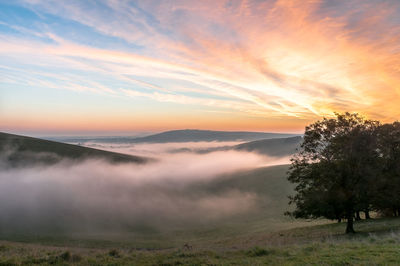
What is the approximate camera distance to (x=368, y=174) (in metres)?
25.3

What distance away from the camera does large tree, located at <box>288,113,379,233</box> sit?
25.5 m

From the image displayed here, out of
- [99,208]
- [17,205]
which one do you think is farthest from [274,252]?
[17,205]

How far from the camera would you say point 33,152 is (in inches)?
6068

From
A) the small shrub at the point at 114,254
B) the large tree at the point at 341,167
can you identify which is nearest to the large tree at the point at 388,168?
the large tree at the point at 341,167

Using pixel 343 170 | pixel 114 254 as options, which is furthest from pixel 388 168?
pixel 114 254

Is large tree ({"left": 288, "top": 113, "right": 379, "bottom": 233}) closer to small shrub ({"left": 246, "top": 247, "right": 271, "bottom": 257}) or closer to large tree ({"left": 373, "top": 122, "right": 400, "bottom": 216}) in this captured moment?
large tree ({"left": 373, "top": 122, "right": 400, "bottom": 216})

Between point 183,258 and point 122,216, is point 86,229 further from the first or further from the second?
point 183,258

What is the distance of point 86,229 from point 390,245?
3136 inches

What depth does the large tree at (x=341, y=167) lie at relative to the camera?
2548 cm

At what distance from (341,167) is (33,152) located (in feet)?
568

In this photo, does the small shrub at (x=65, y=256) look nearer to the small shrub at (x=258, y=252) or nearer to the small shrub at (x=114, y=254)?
the small shrub at (x=114, y=254)

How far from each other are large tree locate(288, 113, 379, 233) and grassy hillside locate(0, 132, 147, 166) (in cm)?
16205

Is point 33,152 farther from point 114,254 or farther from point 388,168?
point 388,168

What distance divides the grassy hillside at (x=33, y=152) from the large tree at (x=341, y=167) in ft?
532
